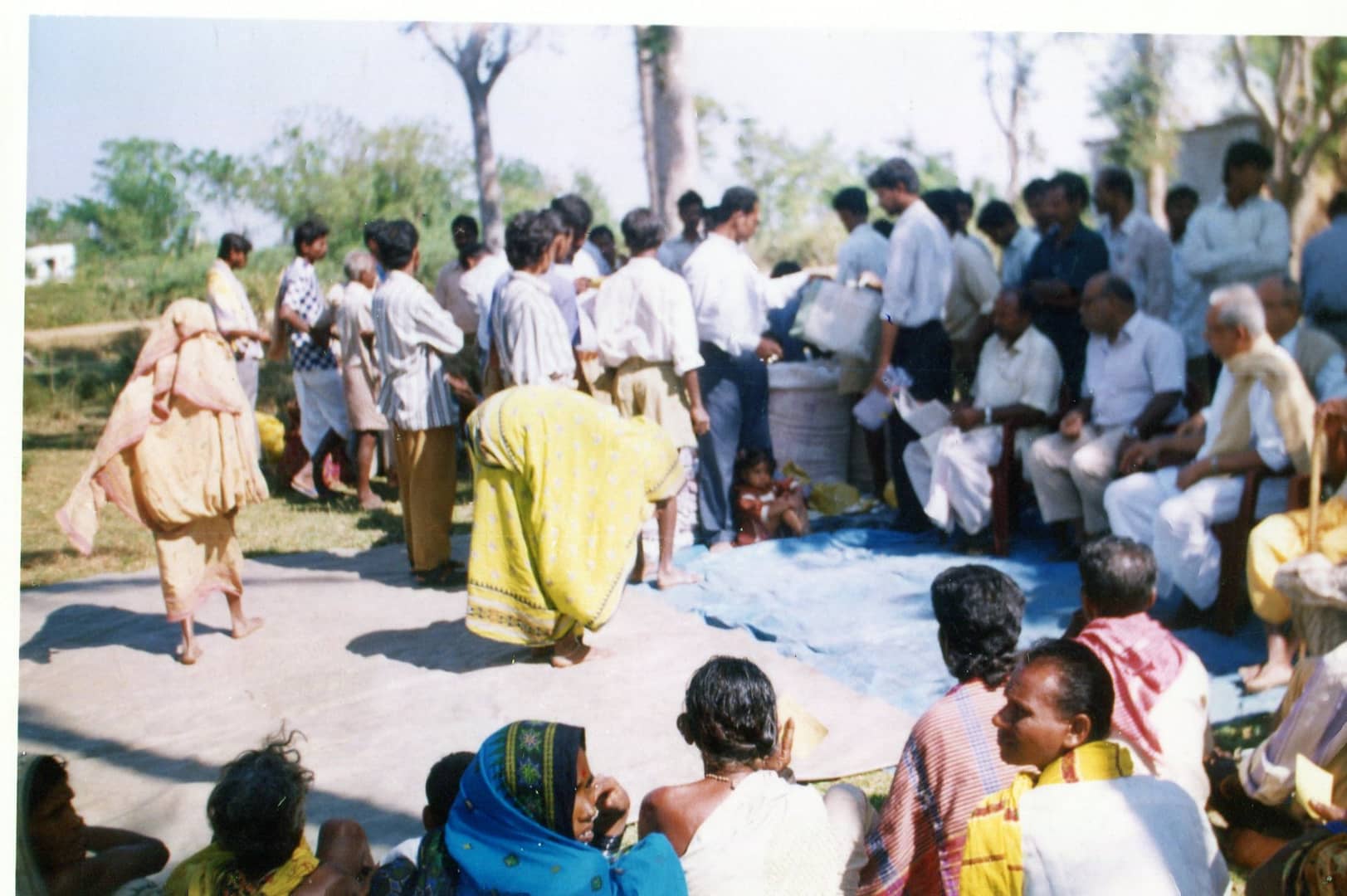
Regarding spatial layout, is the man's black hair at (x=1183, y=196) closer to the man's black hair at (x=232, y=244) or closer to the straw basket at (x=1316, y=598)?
the straw basket at (x=1316, y=598)

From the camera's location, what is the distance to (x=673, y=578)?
6.06m

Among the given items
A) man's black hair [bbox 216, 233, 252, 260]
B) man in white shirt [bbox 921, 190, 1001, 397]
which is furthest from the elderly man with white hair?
man's black hair [bbox 216, 233, 252, 260]

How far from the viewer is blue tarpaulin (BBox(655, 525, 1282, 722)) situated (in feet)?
15.5

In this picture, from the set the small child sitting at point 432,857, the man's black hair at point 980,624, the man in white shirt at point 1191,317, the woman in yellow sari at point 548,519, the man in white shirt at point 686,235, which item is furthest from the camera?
the man in white shirt at point 686,235

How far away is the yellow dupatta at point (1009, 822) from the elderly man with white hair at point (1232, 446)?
109 inches

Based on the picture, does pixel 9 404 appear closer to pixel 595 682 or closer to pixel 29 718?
pixel 29 718

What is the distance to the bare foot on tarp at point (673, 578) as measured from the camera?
19.8ft

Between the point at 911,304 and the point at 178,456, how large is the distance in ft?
11.9

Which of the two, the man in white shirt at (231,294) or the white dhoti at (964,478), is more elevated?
the man in white shirt at (231,294)

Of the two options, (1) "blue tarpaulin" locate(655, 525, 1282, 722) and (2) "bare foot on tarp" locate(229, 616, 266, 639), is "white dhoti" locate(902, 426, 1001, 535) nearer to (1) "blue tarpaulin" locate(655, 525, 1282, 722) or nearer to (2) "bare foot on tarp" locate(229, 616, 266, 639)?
(1) "blue tarpaulin" locate(655, 525, 1282, 722)

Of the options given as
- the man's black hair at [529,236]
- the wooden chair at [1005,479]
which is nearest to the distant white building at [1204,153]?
the wooden chair at [1005,479]

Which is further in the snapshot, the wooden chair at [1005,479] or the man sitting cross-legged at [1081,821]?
the wooden chair at [1005,479]

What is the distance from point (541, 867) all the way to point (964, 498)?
14.1 ft

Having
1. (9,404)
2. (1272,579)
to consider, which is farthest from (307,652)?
(1272,579)
